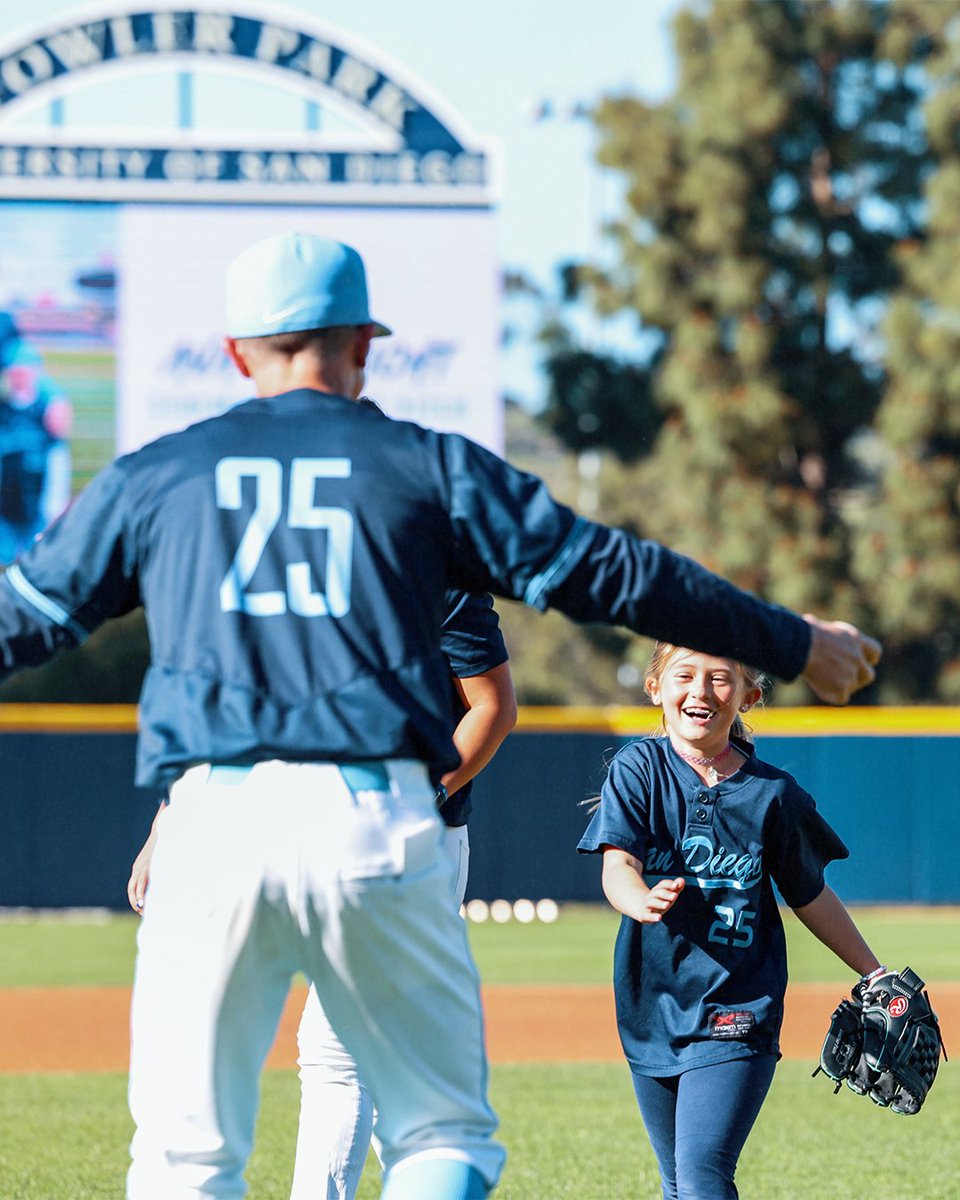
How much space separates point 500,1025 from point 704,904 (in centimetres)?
576

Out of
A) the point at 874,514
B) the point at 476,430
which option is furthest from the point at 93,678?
the point at 874,514

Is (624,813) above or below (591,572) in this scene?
below

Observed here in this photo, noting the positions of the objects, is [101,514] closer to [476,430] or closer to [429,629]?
[429,629]

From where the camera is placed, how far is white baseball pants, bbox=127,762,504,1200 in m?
2.55

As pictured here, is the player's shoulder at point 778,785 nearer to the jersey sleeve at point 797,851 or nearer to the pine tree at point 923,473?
the jersey sleeve at point 797,851

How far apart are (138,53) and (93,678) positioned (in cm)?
758

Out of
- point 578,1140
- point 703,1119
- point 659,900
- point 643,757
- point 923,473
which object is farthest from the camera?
point 923,473

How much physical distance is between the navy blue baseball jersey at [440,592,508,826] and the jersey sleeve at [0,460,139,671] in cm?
123

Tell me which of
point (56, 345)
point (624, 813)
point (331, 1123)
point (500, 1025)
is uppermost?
point (56, 345)

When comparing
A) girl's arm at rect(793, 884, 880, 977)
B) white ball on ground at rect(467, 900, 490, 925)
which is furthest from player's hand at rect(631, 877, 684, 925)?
white ball on ground at rect(467, 900, 490, 925)

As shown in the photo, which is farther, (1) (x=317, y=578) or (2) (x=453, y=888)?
(2) (x=453, y=888)

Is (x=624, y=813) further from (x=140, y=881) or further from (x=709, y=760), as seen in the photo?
(x=140, y=881)

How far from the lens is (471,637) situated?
393cm

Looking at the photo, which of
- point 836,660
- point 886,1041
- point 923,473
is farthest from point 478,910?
point 836,660
